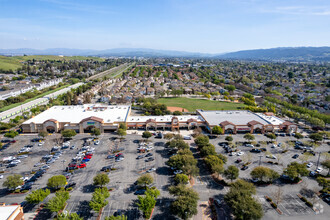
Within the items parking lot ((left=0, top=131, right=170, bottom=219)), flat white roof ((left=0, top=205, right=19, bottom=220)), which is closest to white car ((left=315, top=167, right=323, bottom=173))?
parking lot ((left=0, top=131, right=170, bottom=219))

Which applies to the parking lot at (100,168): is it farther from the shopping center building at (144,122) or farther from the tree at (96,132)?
the shopping center building at (144,122)

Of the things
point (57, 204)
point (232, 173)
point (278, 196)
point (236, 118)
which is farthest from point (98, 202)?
point (236, 118)

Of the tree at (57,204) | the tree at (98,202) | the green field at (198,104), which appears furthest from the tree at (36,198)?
the green field at (198,104)

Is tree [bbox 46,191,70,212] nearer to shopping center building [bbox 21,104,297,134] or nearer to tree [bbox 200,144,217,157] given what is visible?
tree [bbox 200,144,217,157]

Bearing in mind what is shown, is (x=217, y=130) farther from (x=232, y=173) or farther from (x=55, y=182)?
(x=55, y=182)

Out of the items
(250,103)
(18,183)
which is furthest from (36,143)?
(250,103)

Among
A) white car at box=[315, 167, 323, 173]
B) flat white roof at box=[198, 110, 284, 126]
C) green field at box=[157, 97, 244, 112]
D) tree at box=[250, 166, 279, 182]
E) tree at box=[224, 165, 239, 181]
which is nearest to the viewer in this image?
tree at box=[224, 165, 239, 181]
